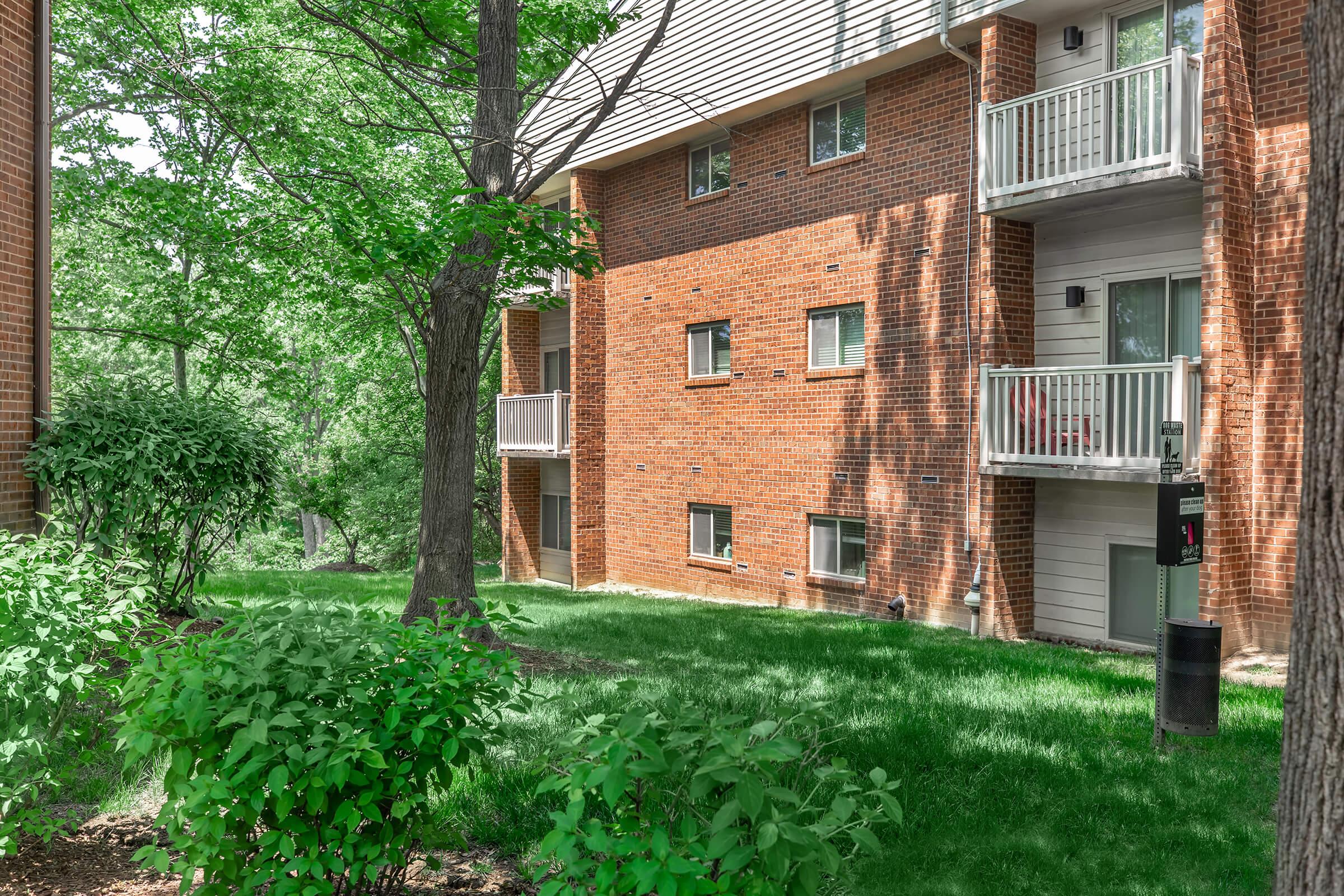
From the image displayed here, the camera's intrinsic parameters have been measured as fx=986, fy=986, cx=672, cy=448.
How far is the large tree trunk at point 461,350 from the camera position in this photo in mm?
9578

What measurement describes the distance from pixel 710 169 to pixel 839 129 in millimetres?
3144

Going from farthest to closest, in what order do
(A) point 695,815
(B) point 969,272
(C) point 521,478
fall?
(C) point 521,478 → (B) point 969,272 → (A) point 695,815

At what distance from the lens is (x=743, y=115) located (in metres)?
16.0

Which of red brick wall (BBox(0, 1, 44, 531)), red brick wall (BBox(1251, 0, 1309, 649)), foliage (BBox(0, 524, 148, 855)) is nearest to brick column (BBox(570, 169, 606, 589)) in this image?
red brick wall (BBox(0, 1, 44, 531))

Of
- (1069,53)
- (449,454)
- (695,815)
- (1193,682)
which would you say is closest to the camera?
(695,815)

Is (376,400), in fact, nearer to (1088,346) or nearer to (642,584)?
(642,584)

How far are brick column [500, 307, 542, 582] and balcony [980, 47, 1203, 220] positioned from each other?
12498 millimetres

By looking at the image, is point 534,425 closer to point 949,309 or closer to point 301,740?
point 949,309

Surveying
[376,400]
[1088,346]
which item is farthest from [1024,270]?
[376,400]

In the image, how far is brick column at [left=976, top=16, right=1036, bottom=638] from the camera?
39.5ft

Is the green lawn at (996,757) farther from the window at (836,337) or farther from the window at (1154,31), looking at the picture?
the window at (1154,31)

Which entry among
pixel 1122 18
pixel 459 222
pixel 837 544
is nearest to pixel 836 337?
pixel 837 544

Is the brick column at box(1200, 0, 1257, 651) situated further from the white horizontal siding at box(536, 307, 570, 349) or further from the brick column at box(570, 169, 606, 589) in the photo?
the white horizontal siding at box(536, 307, 570, 349)

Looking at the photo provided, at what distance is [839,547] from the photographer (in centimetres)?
1484
